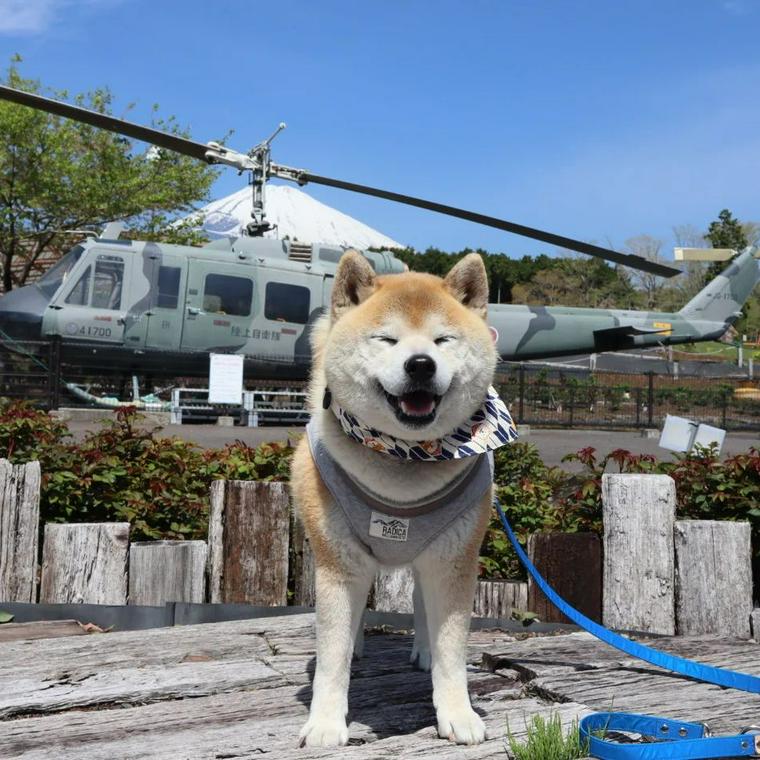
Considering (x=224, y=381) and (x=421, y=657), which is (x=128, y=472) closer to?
(x=421, y=657)

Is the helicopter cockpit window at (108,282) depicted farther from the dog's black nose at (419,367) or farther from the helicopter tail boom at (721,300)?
the helicopter tail boom at (721,300)

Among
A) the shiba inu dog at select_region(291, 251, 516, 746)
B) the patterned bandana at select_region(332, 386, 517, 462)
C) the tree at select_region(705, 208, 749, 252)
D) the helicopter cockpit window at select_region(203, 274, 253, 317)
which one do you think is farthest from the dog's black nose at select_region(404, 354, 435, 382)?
the tree at select_region(705, 208, 749, 252)

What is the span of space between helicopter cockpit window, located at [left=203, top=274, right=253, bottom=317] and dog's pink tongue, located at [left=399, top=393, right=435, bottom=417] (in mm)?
14810

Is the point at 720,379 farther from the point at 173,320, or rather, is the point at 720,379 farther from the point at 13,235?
the point at 13,235

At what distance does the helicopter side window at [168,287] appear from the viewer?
15773 mm

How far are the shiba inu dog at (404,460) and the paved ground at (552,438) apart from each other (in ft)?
28.1

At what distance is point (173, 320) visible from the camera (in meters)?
15.9

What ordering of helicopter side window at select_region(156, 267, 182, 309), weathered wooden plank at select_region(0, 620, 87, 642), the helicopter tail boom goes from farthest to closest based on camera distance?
the helicopter tail boom < helicopter side window at select_region(156, 267, 182, 309) < weathered wooden plank at select_region(0, 620, 87, 642)

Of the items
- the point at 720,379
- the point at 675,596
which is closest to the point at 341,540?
the point at 675,596

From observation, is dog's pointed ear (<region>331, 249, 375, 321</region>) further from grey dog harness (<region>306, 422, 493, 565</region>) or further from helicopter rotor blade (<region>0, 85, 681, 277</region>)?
helicopter rotor blade (<region>0, 85, 681, 277</region>)

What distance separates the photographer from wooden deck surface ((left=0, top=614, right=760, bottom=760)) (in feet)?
6.36

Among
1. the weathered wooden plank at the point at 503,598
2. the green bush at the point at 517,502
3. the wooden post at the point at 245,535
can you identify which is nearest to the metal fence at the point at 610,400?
the green bush at the point at 517,502

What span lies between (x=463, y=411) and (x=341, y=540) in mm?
488

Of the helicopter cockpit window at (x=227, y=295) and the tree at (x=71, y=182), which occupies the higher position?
the tree at (x=71, y=182)
